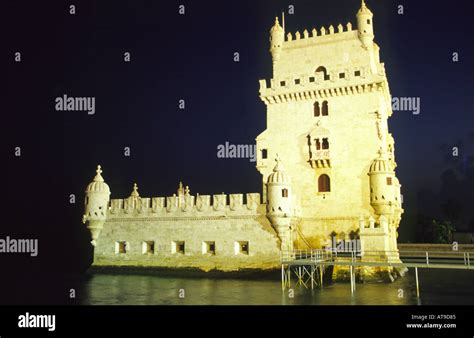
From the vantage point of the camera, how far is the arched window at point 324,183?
110ft

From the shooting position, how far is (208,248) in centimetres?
3309

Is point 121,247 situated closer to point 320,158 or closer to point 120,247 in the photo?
point 120,247

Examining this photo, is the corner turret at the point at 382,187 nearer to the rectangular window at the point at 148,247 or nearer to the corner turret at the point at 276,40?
the corner turret at the point at 276,40

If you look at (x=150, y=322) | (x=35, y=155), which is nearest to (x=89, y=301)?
(x=150, y=322)

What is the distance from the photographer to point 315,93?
3425cm

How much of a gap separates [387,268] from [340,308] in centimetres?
1040

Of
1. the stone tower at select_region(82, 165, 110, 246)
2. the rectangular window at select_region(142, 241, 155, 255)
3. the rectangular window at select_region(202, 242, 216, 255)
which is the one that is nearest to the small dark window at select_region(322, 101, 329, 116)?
the rectangular window at select_region(202, 242, 216, 255)

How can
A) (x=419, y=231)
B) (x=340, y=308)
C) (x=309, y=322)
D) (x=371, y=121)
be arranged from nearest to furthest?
(x=309, y=322), (x=340, y=308), (x=371, y=121), (x=419, y=231)

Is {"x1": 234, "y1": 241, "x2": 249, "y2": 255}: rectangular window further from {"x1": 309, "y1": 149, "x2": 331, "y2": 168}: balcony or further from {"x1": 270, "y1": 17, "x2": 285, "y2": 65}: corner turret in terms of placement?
{"x1": 270, "y1": 17, "x2": 285, "y2": 65}: corner turret

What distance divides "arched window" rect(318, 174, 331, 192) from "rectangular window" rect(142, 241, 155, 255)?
1376 centimetres

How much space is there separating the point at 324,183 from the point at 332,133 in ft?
12.6

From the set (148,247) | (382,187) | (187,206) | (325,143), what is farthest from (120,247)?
(382,187)

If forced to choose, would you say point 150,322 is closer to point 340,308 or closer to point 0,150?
point 340,308

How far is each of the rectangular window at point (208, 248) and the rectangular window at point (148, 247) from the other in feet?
15.0
